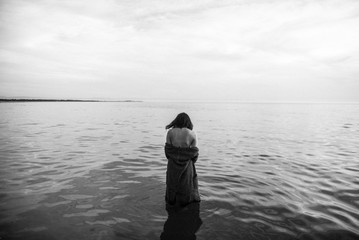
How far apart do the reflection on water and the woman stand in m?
0.21

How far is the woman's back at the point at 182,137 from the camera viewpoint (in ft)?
20.7

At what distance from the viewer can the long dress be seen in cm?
644

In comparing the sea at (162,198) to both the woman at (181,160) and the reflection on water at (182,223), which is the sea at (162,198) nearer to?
the reflection on water at (182,223)

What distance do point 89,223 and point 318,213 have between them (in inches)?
236

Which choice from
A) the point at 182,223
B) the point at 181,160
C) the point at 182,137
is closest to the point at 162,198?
the point at 182,223

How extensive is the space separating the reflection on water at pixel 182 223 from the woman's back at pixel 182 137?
1.78m

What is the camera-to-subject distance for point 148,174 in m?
10.3

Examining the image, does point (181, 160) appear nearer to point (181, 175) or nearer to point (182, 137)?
point (181, 175)

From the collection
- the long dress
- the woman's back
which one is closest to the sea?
the long dress

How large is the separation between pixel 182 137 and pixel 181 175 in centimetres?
102

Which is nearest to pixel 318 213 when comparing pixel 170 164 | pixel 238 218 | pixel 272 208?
pixel 272 208

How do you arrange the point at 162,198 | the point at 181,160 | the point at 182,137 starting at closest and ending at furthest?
the point at 182,137
the point at 181,160
the point at 162,198

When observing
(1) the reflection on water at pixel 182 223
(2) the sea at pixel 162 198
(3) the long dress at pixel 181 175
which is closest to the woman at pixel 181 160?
(3) the long dress at pixel 181 175

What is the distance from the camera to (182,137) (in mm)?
6340
